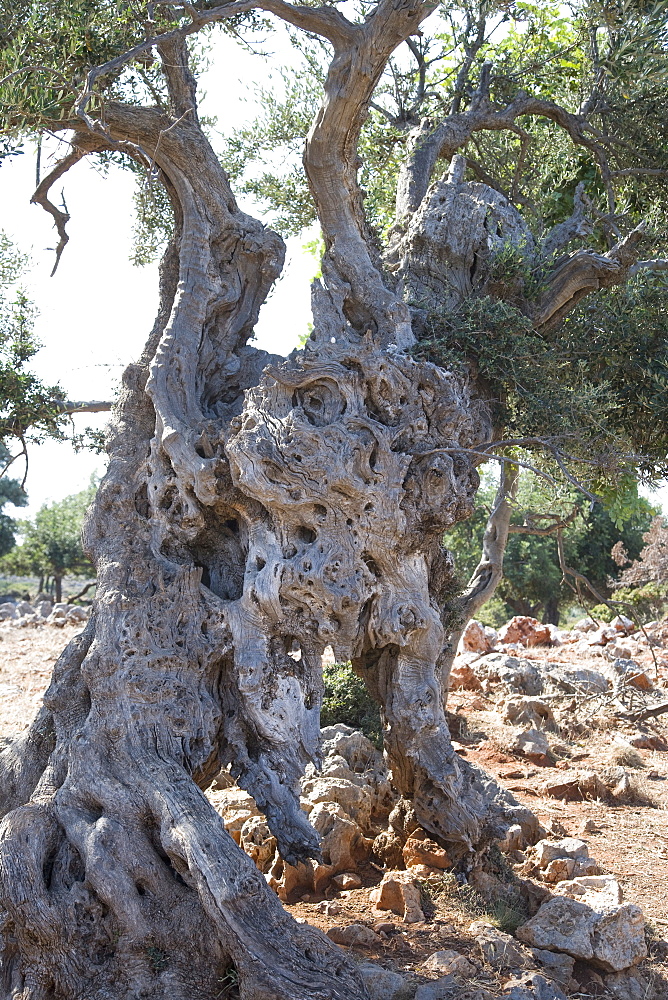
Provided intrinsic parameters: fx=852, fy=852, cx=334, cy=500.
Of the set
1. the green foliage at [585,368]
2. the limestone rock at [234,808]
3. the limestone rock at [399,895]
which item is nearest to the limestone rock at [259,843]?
the limestone rock at [234,808]

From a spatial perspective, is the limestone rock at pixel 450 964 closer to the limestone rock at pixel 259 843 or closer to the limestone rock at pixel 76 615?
the limestone rock at pixel 259 843

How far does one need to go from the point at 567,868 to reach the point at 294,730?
2.30 meters

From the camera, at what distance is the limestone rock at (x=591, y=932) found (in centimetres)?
512

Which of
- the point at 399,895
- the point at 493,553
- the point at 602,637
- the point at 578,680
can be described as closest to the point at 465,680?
the point at 578,680

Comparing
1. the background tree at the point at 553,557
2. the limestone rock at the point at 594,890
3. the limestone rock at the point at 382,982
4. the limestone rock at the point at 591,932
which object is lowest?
the limestone rock at the point at 382,982

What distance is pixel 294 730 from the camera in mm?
5504

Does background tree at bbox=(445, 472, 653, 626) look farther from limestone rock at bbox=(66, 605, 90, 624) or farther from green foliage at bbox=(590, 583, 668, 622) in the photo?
limestone rock at bbox=(66, 605, 90, 624)

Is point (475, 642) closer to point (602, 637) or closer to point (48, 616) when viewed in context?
point (602, 637)

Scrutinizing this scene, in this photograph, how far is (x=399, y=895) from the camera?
5.71 m

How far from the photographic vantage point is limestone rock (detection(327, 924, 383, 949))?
16.9 feet

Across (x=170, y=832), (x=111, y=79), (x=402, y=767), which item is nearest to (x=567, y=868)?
(x=402, y=767)

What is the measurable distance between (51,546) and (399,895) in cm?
3322

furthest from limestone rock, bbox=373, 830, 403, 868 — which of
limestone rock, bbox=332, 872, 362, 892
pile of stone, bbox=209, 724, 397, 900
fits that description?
limestone rock, bbox=332, 872, 362, 892

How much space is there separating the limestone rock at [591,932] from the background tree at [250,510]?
2.74ft
